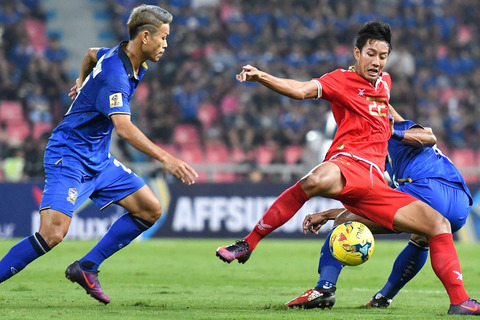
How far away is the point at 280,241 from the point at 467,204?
384 inches

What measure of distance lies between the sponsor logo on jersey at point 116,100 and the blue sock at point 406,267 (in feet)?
9.73

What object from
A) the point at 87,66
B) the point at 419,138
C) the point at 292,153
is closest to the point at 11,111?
the point at 292,153

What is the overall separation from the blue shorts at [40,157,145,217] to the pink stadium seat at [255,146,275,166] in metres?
12.8

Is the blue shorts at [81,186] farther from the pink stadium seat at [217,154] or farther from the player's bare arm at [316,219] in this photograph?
the pink stadium seat at [217,154]

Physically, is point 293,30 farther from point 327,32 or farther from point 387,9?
point 387,9

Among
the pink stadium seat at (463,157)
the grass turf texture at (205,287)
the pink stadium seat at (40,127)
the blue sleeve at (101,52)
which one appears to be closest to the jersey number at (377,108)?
the grass turf texture at (205,287)

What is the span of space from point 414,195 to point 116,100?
2810 mm

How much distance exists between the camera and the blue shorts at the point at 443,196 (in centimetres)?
732

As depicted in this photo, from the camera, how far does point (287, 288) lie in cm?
927

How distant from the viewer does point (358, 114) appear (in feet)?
23.1

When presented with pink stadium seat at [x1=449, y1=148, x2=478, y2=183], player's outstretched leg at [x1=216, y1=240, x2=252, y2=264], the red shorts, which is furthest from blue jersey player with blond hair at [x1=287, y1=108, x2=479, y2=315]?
pink stadium seat at [x1=449, y1=148, x2=478, y2=183]

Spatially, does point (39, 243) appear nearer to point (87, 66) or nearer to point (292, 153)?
point (87, 66)

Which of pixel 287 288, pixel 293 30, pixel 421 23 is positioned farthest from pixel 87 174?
pixel 421 23

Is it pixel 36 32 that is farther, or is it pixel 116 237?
pixel 36 32
